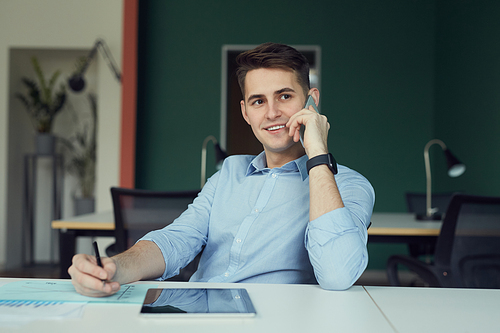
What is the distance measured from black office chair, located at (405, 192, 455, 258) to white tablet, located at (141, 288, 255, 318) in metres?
2.45

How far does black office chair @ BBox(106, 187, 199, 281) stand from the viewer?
194 cm

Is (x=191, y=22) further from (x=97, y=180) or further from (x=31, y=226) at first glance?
(x=31, y=226)

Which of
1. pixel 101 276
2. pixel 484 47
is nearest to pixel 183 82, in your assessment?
pixel 484 47

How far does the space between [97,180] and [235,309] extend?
4065mm

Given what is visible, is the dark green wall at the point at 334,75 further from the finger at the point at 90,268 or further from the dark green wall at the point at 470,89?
the finger at the point at 90,268

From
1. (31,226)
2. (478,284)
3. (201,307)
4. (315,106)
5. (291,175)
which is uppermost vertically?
(315,106)

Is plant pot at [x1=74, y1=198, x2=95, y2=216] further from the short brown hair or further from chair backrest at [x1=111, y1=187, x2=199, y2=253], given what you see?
the short brown hair

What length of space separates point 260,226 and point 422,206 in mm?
2488

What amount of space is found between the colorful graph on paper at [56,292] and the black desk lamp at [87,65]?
134 inches

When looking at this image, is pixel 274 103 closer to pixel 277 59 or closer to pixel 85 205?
pixel 277 59

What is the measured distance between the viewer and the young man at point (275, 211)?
107cm

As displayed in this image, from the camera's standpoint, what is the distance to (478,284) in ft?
6.33

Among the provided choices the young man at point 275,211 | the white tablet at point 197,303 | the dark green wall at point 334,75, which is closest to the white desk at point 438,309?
the young man at point 275,211

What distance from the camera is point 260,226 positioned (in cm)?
132
